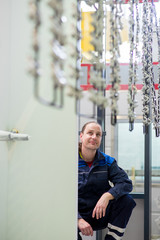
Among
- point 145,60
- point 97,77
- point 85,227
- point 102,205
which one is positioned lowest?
point 85,227

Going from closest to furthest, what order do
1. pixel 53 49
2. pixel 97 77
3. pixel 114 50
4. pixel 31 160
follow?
pixel 53 49 → pixel 97 77 → pixel 114 50 → pixel 31 160

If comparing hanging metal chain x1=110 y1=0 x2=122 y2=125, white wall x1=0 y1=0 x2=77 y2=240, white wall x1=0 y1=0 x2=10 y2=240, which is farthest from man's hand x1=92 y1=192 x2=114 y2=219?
hanging metal chain x1=110 y1=0 x2=122 y2=125

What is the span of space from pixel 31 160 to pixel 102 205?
0.55 metres

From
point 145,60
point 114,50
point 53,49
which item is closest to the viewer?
point 53,49

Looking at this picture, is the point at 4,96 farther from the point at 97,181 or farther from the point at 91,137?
the point at 97,181

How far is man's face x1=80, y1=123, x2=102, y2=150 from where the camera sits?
2.67 m

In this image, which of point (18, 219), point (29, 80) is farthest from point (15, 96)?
point (18, 219)

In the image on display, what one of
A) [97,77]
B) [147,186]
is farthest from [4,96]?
[97,77]

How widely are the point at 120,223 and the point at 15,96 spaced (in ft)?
3.61

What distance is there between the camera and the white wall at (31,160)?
2.36 m

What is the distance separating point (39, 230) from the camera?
93.6 inches

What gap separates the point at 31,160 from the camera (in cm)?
240

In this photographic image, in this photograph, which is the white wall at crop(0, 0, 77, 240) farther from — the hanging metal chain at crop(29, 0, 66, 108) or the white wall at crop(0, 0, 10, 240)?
the hanging metal chain at crop(29, 0, 66, 108)

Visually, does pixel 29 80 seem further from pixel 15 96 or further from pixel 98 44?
pixel 98 44
